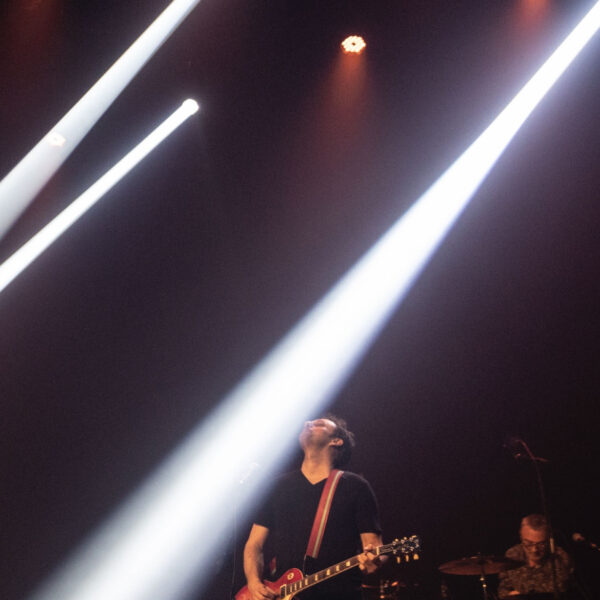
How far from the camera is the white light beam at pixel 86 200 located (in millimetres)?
4273

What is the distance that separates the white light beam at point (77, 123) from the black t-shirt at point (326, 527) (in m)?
2.77

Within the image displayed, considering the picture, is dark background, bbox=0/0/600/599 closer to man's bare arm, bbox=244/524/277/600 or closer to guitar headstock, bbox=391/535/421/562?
man's bare arm, bbox=244/524/277/600

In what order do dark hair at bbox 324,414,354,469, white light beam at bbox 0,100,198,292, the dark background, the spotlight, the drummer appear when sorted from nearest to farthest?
dark hair at bbox 324,414,354,469 → the drummer → white light beam at bbox 0,100,198,292 → the dark background → the spotlight

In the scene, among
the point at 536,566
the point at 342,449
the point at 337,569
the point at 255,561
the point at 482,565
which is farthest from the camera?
the point at 536,566

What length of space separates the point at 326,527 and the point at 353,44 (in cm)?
365

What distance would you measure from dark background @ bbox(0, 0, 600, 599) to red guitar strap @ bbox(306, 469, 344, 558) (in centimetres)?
Result: 203

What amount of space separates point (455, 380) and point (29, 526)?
10.2ft

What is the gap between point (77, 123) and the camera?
4.52 meters

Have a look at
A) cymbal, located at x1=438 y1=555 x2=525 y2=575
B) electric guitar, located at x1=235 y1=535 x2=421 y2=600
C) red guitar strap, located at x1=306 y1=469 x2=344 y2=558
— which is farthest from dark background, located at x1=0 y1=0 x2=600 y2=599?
electric guitar, located at x1=235 y1=535 x2=421 y2=600

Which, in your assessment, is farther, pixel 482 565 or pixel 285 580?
pixel 482 565

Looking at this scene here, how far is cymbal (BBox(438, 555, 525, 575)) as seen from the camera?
3568mm

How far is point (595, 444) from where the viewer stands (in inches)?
179

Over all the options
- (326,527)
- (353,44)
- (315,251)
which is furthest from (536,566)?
(353,44)

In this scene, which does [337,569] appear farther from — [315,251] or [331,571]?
[315,251]
